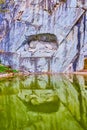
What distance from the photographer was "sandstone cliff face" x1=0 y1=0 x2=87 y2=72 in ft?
96.4

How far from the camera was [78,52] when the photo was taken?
95.8 ft

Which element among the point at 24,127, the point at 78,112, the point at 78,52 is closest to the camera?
the point at 24,127

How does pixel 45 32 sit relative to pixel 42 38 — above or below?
above

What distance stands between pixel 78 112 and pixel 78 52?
22780 mm

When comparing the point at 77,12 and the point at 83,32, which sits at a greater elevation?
the point at 77,12

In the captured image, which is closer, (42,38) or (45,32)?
(45,32)

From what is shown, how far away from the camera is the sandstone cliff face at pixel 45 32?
1157 inches

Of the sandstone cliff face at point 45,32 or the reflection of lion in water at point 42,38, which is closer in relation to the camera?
the sandstone cliff face at point 45,32

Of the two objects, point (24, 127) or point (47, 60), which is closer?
point (24, 127)

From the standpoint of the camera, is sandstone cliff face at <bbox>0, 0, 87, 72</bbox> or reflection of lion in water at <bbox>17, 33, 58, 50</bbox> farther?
reflection of lion in water at <bbox>17, 33, 58, 50</bbox>

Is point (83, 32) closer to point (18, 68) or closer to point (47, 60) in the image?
point (47, 60)

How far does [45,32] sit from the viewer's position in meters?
30.2

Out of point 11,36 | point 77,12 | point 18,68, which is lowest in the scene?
point 18,68

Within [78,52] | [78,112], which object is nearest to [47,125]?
[78,112]
